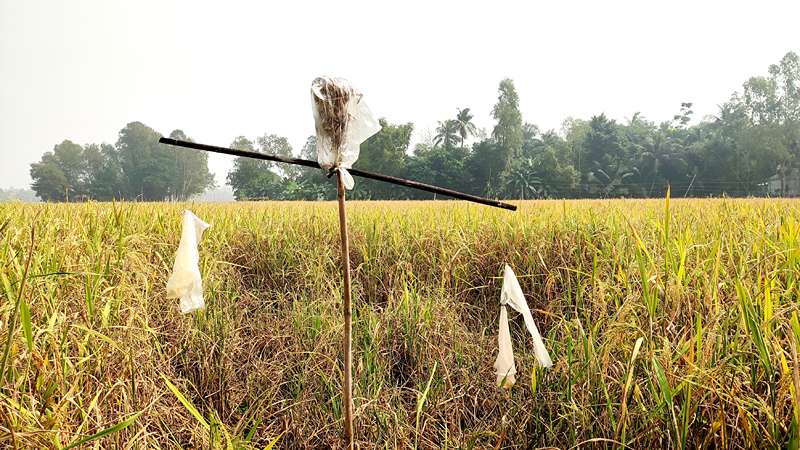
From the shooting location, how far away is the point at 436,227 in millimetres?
3084

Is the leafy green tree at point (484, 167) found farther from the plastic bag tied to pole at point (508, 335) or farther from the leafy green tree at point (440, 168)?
the plastic bag tied to pole at point (508, 335)

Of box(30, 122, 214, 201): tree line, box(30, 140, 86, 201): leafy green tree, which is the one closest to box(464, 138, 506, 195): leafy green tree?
box(30, 122, 214, 201): tree line

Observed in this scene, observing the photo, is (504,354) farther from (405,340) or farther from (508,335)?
(405,340)

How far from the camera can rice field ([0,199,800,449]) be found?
48.2 inches

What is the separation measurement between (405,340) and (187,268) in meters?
1.45

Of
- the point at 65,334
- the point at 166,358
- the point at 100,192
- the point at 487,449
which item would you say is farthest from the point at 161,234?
the point at 100,192

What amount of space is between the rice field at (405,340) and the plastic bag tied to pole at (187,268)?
25cm

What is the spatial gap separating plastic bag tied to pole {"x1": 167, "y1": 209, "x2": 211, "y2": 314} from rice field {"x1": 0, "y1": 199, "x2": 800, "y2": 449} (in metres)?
0.25

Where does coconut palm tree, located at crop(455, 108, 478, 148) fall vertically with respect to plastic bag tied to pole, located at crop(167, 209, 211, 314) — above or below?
above

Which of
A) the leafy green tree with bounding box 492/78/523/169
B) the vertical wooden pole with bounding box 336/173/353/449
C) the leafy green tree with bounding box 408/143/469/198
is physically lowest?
the vertical wooden pole with bounding box 336/173/353/449

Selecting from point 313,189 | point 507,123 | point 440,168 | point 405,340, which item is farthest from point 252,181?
point 405,340

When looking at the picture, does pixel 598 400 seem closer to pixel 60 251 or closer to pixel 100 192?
pixel 60 251

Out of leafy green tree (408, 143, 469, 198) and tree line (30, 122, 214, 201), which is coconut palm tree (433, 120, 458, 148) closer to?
leafy green tree (408, 143, 469, 198)

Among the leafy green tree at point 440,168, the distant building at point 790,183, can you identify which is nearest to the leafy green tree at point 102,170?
the leafy green tree at point 440,168
